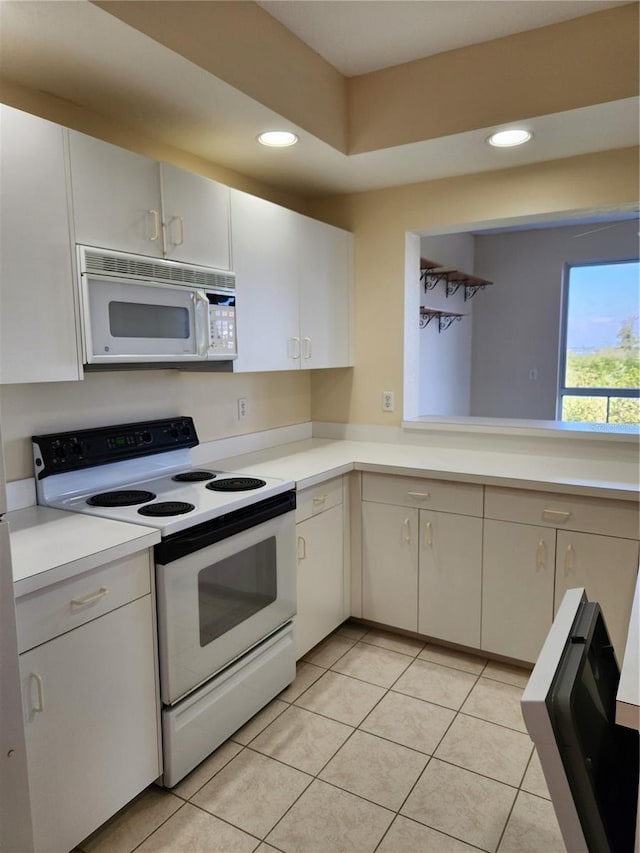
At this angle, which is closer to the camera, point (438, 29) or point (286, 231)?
point (438, 29)

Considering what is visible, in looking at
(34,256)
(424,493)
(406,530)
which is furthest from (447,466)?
(34,256)

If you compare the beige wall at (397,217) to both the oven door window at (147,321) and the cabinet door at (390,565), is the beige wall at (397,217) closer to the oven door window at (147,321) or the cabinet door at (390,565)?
the cabinet door at (390,565)

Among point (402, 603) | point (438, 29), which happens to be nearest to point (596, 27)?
point (438, 29)

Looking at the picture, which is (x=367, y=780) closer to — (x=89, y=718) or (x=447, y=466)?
(x=89, y=718)

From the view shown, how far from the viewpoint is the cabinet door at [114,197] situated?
1.74m

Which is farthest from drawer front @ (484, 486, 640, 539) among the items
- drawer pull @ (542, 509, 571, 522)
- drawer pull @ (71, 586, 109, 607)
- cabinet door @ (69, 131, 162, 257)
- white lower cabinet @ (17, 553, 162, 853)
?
cabinet door @ (69, 131, 162, 257)

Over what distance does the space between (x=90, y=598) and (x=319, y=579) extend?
1.27 meters

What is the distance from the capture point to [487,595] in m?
2.51

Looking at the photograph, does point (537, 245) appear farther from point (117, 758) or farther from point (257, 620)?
point (117, 758)

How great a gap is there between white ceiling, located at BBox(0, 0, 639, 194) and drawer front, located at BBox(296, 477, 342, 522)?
4.88 ft

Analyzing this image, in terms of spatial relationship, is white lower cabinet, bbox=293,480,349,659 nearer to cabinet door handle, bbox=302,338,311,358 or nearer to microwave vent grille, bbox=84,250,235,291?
cabinet door handle, bbox=302,338,311,358

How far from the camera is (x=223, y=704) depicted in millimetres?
1989

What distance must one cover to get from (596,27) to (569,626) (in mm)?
2071

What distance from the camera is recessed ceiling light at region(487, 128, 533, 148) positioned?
229 centimetres
